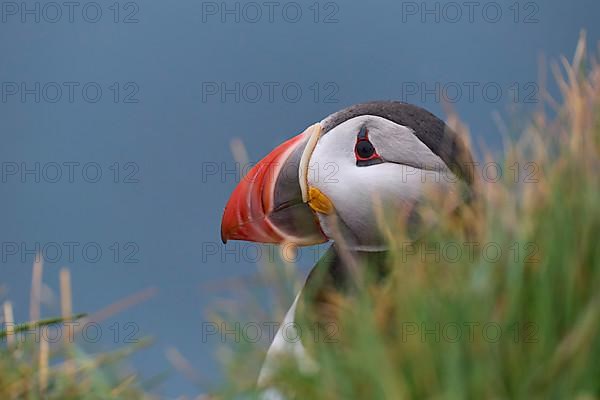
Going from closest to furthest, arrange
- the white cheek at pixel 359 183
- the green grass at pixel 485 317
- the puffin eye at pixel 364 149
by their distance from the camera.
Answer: the green grass at pixel 485 317, the white cheek at pixel 359 183, the puffin eye at pixel 364 149

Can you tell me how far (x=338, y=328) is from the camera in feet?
3.37

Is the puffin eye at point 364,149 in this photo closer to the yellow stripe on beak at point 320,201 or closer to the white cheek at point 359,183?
the white cheek at point 359,183

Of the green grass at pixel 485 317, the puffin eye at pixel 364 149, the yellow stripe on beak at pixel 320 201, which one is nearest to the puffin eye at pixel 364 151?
the puffin eye at pixel 364 149

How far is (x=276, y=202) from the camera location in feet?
7.07

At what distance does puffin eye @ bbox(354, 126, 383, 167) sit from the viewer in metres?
2.06

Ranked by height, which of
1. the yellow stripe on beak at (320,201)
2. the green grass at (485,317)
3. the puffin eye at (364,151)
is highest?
the puffin eye at (364,151)

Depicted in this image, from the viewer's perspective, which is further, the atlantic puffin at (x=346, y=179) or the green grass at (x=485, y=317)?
the atlantic puffin at (x=346, y=179)

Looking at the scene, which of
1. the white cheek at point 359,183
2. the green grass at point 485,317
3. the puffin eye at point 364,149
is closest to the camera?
the green grass at point 485,317

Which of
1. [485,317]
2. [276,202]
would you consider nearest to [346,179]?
[276,202]

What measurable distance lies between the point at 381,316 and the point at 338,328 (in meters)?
0.10

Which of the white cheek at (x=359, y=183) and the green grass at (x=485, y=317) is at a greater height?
the white cheek at (x=359, y=183)

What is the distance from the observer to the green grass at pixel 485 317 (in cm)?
78

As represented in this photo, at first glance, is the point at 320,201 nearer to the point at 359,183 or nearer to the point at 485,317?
the point at 359,183

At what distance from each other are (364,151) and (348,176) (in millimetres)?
81
